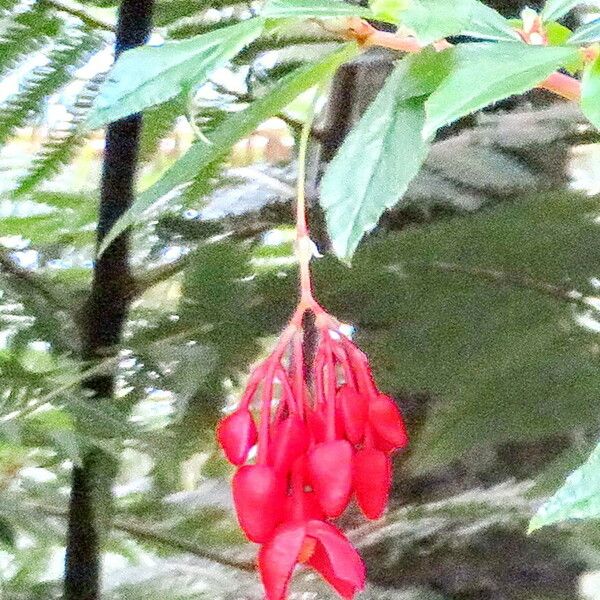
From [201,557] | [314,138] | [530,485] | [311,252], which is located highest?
[311,252]

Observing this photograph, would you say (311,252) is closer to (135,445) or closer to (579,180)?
(135,445)

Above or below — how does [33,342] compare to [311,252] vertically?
below

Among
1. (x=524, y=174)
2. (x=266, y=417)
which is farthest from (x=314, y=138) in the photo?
(x=266, y=417)

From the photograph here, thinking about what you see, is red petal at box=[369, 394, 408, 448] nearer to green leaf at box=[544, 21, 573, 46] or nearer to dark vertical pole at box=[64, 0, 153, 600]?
green leaf at box=[544, 21, 573, 46]

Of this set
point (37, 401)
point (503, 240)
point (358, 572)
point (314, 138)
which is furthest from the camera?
point (314, 138)

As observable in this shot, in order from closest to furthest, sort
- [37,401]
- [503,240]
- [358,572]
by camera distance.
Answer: [358,572]
[37,401]
[503,240]

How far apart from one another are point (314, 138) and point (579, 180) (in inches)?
9.4

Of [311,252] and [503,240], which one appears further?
[503,240]

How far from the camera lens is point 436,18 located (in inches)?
8.6

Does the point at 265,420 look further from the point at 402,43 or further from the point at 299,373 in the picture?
the point at 402,43

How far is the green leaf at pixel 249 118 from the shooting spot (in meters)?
0.25

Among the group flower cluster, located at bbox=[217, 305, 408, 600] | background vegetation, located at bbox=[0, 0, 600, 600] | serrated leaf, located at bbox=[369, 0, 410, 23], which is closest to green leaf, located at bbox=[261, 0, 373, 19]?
serrated leaf, located at bbox=[369, 0, 410, 23]

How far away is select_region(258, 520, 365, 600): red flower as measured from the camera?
0.28 meters

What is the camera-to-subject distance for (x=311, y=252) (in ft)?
0.97
